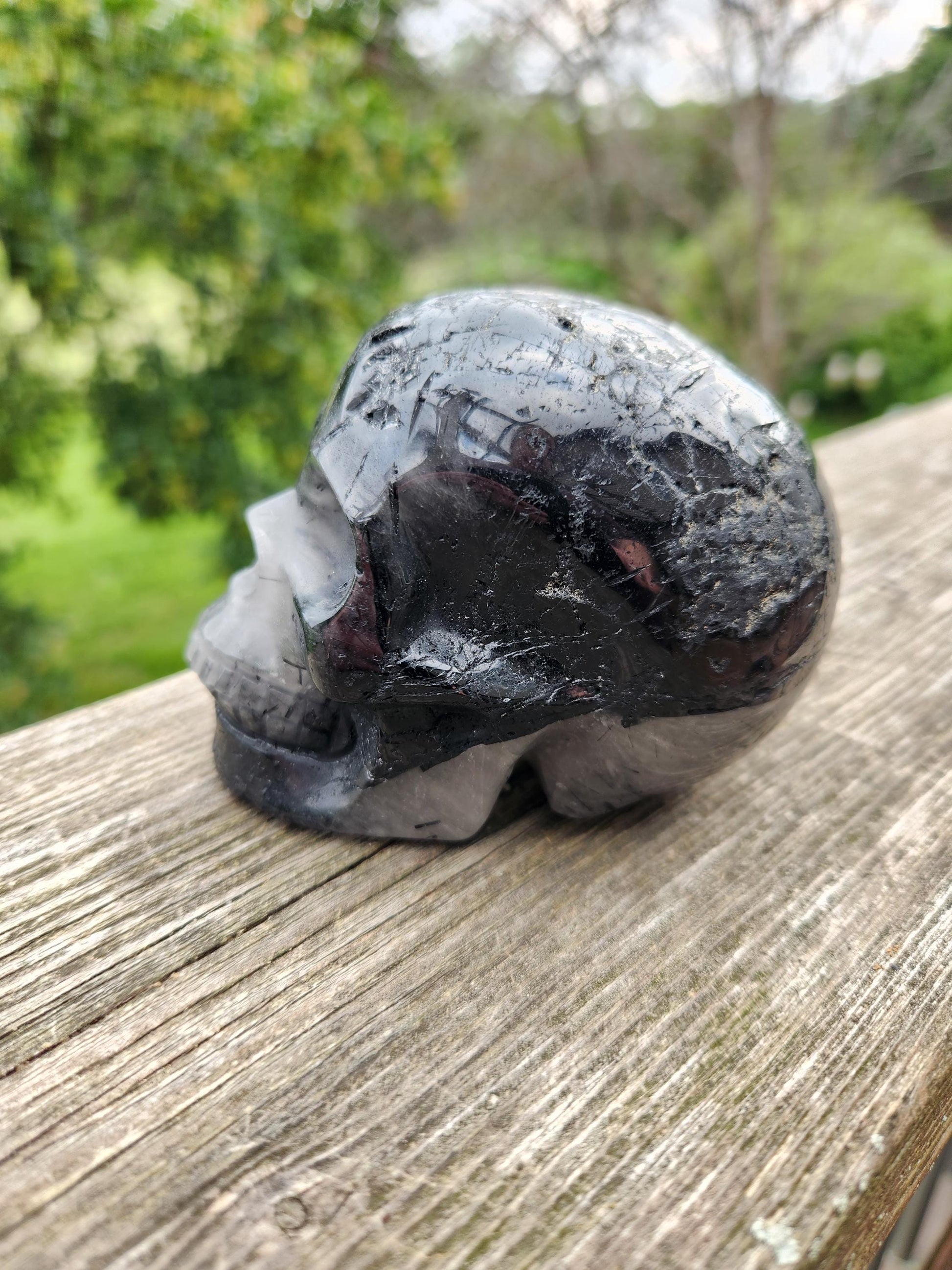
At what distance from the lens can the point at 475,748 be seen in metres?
1.41

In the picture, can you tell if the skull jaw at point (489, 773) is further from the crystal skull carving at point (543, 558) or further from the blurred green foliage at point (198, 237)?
the blurred green foliage at point (198, 237)

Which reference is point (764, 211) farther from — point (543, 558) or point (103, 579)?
point (543, 558)

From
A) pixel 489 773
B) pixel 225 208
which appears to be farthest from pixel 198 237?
pixel 489 773

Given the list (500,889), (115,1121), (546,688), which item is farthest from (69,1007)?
(546,688)

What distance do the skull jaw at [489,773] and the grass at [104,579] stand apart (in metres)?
3.09

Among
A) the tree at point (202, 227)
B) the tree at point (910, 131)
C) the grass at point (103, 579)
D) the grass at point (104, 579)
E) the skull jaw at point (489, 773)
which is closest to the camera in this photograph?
the skull jaw at point (489, 773)

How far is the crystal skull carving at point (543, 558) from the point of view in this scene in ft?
4.01

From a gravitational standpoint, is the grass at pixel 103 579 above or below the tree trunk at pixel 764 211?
below

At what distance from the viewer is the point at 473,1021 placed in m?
1.18

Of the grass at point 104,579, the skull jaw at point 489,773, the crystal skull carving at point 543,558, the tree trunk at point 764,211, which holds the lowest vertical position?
the grass at point 104,579

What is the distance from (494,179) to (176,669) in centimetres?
531

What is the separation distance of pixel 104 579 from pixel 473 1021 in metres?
7.74

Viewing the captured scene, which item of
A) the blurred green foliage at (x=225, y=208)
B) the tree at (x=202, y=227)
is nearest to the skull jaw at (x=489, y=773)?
the blurred green foliage at (x=225, y=208)

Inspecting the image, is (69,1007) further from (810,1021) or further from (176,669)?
(176,669)
